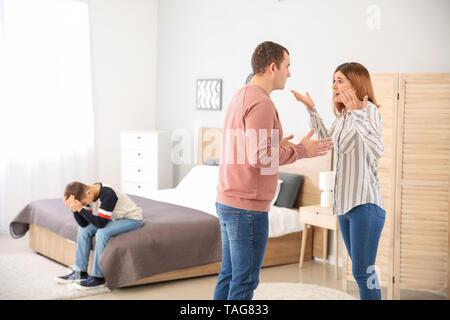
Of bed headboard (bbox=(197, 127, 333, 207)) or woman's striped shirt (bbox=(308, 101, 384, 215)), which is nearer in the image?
woman's striped shirt (bbox=(308, 101, 384, 215))

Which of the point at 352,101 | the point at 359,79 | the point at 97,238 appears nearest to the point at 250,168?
the point at 352,101

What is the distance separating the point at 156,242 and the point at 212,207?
0.87 meters

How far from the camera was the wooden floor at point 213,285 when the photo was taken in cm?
372

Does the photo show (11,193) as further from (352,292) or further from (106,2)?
(352,292)

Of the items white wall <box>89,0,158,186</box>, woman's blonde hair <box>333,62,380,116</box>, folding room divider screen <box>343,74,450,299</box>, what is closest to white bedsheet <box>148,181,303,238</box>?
folding room divider screen <box>343,74,450,299</box>

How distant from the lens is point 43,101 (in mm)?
5984

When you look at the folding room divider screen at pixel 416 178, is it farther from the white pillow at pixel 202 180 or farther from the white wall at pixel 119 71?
the white wall at pixel 119 71

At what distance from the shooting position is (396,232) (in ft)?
12.3

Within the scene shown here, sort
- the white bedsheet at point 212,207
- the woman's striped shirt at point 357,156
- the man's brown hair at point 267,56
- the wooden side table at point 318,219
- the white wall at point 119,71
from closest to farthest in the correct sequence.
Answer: the man's brown hair at point 267,56 < the woman's striped shirt at point 357,156 < the wooden side table at point 318,219 < the white bedsheet at point 212,207 < the white wall at point 119,71

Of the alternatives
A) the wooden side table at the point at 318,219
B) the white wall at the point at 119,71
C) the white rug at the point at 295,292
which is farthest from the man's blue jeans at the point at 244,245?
the white wall at the point at 119,71

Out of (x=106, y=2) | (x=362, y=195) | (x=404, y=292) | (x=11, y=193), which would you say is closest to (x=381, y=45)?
(x=404, y=292)

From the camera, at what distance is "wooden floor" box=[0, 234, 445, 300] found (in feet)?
12.2

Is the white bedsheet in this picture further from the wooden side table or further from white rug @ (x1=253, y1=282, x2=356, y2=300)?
white rug @ (x1=253, y1=282, x2=356, y2=300)

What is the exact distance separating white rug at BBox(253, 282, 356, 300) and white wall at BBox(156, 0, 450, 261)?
1.47m
